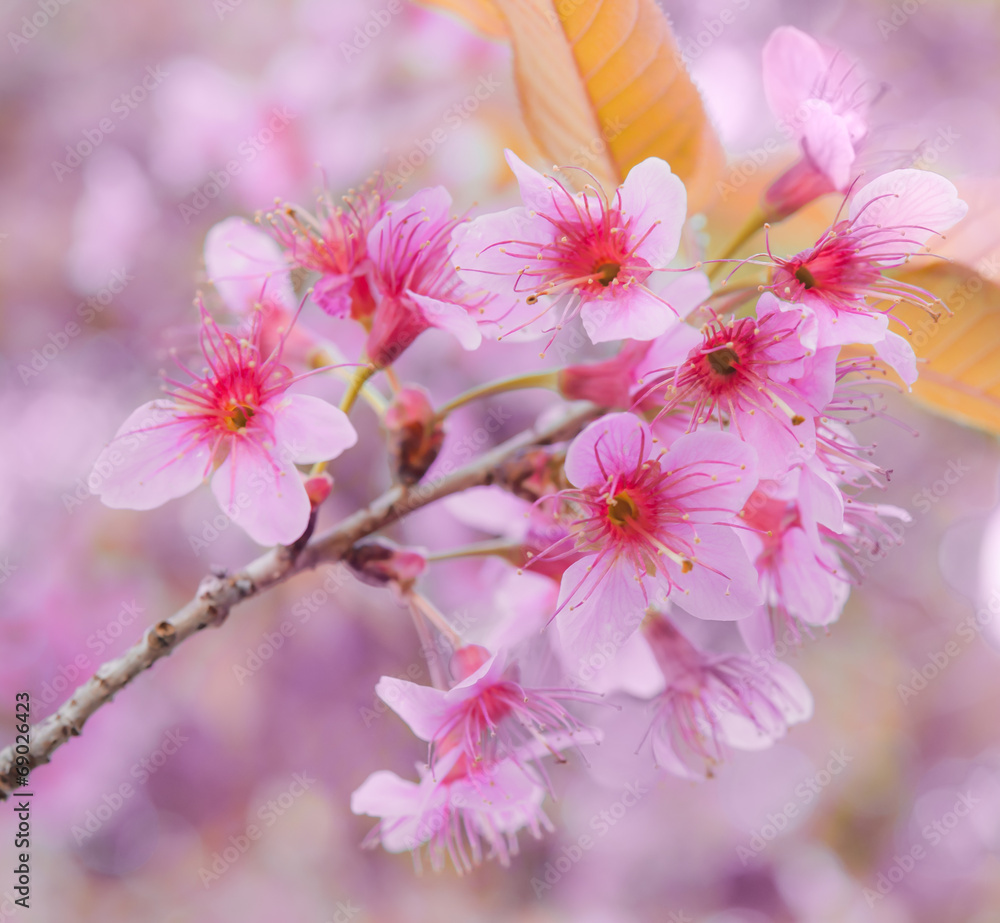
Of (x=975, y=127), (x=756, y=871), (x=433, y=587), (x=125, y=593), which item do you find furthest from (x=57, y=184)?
(x=756, y=871)

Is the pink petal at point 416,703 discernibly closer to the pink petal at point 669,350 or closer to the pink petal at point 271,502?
the pink petal at point 271,502

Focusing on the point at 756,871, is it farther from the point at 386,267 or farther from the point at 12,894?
the point at 386,267

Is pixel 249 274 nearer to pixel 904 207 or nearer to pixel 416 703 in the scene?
pixel 416 703
